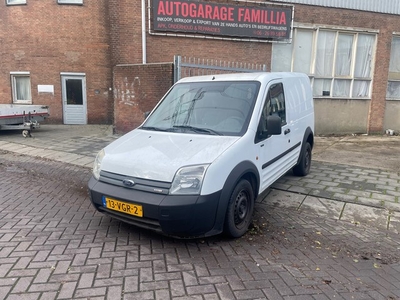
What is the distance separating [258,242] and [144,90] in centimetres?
746

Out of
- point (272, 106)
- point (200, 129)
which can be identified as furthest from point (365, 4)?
point (200, 129)

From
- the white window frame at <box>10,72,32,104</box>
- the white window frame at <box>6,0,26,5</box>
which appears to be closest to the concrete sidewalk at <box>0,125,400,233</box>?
the white window frame at <box>10,72,32,104</box>

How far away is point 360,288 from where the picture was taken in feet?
9.37

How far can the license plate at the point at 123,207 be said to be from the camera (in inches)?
130

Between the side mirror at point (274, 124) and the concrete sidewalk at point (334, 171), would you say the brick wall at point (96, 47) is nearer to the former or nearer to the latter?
the concrete sidewalk at point (334, 171)

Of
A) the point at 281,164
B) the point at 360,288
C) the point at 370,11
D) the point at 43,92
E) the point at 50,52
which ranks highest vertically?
the point at 370,11

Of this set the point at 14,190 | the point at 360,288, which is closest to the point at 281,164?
the point at 360,288

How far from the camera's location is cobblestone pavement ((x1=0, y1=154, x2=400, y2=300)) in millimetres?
2764

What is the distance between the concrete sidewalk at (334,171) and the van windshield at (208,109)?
5.50 feet

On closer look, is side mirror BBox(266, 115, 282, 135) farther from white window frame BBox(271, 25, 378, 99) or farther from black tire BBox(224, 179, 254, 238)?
white window frame BBox(271, 25, 378, 99)

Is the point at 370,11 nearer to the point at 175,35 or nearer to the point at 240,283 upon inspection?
the point at 175,35

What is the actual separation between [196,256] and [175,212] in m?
0.56

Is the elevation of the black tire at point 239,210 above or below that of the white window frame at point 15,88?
below

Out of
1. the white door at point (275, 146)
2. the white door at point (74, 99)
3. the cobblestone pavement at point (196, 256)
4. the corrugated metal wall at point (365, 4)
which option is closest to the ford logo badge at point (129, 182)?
the cobblestone pavement at point (196, 256)
